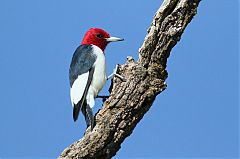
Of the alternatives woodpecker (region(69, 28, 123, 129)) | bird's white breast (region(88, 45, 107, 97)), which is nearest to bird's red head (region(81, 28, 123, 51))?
woodpecker (region(69, 28, 123, 129))

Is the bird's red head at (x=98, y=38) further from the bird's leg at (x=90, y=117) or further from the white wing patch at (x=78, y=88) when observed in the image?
the bird's leg at (x=90, y=117)

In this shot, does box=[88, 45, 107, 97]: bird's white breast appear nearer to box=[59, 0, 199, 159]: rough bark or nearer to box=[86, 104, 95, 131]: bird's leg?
box=[86, 104, 95, 131]: bird's leg

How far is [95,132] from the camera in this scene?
4.39 metres

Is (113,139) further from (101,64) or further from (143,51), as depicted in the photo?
(101,64)

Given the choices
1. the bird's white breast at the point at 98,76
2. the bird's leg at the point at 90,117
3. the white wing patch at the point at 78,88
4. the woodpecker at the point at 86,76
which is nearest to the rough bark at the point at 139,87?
the bird's leg at the point at 90,117

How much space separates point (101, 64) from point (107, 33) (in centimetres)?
83

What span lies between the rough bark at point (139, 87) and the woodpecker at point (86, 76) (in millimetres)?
717

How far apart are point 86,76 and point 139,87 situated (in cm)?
152

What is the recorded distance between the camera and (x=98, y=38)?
6.36 metres

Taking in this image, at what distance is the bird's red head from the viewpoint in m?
6.35

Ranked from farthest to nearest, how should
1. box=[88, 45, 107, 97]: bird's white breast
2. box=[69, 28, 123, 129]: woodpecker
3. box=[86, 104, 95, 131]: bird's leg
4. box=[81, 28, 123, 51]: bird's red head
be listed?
box=[81, 28, 123, 51]: bird's red head
box=[88, 45, 107, 97]: bird's white breast
box=[69, 28, 123, 129]: woodpecker
box=[86, 104, 95, 131]: bird's leg

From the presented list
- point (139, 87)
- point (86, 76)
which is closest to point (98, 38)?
point (86, 76)

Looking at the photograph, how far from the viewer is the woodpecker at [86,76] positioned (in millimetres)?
5332

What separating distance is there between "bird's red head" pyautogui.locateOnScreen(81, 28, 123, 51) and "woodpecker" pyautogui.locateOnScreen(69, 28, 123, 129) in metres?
0.16
